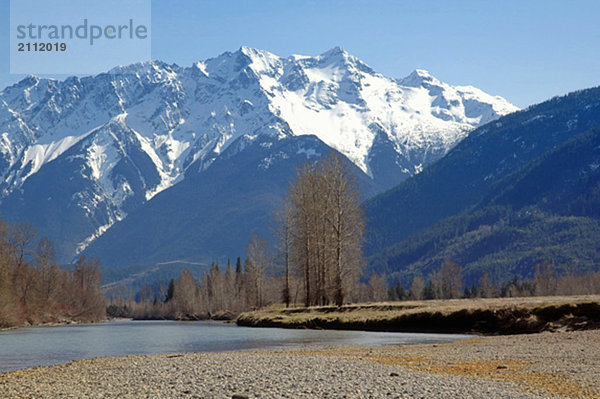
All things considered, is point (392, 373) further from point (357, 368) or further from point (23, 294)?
point (23, 294)

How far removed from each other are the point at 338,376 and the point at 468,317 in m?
26.8

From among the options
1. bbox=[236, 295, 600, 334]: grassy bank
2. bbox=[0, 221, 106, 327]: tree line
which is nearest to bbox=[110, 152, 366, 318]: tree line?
bbox=[236, 295, 600, 334]: grassy bank

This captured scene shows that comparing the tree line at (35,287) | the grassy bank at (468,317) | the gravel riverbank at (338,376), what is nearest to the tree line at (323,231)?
the grassy bank at (468,317)

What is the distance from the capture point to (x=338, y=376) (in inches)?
901

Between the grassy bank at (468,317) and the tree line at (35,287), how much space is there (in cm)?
4413

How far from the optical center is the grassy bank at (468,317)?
4131 centimetres

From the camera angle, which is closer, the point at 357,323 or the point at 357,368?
the point at 357,368

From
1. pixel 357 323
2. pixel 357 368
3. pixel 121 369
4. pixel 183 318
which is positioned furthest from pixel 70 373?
pixel 183 318

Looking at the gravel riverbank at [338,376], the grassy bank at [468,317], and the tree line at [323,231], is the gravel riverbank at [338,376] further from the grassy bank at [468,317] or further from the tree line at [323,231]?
the tree line at [323,231]

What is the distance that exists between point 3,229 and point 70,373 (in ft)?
262

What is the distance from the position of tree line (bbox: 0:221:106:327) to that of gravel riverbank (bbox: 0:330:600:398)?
67620 millimetres

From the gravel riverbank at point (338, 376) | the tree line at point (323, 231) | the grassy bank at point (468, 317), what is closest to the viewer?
the gravel riverbank at point (338, 376)

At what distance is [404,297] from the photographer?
198000 millimetres

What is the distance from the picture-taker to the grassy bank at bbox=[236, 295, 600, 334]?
41.3m
